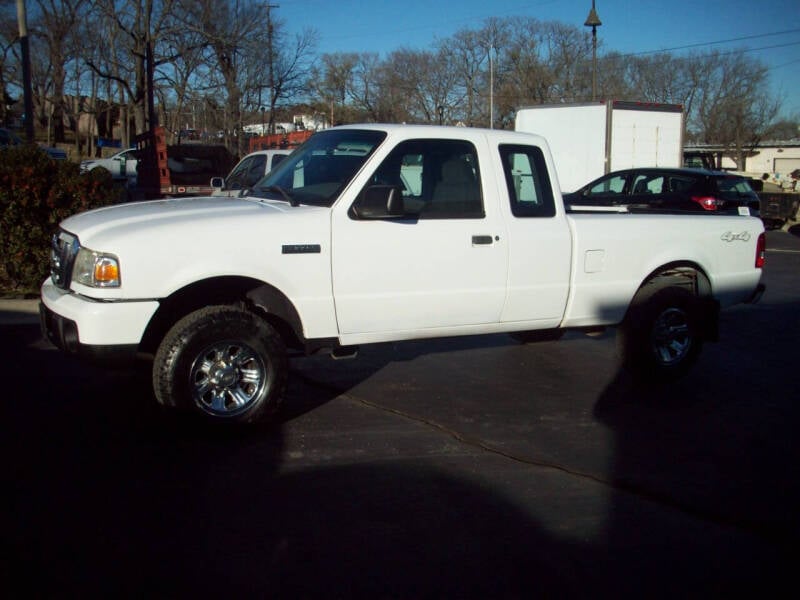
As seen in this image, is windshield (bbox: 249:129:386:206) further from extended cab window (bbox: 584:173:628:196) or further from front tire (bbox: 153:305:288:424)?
extended cab window (bbox: 584:173:628:196)

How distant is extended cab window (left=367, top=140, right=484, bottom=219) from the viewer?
566 centimetres

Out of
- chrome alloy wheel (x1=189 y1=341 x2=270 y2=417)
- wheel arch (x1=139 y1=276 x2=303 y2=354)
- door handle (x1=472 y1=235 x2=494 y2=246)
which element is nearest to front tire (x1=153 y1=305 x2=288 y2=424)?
chrome alloy wheel (x1=189 y1=341 x2=270 y2=417)

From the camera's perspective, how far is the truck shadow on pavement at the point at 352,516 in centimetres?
341

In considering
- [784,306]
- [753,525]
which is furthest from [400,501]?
[784,306]

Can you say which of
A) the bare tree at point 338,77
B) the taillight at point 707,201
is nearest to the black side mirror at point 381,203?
the taillight at point 707,201

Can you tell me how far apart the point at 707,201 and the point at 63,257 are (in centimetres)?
1356

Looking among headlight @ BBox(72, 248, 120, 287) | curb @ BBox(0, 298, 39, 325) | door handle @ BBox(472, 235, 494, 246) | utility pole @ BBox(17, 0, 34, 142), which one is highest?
utility pole @ BBox(17, 0, 34, 142)

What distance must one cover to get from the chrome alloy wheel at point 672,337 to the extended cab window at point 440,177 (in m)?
2.09

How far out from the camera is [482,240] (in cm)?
571

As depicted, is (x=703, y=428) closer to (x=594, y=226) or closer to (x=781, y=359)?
(x=594, y=226)

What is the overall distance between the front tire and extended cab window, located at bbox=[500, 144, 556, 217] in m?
2.09

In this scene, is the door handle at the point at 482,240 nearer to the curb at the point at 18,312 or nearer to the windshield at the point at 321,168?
the windshield at the point at 321,168

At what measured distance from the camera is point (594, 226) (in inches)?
246

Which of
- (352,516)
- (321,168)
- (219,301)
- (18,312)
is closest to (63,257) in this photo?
(219,301)
